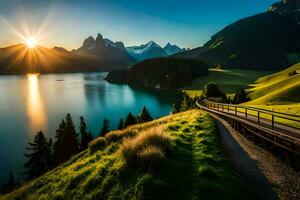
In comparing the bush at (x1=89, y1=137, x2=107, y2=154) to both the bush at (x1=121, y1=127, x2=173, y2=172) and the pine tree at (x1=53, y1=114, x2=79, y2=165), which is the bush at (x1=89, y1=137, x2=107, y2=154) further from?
the pine tree at (x1=53, y1=114, x2=79, y2=165)

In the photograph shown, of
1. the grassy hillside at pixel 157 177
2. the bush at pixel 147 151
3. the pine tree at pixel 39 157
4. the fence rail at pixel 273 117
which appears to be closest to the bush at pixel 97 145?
the grassy hillside at pixel 157 177

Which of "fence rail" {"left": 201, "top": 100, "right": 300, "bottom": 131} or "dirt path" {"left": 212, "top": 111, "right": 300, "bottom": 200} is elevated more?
"fence rail" {"left": 201, "top": 100, "right": 300, "bottom": 131}

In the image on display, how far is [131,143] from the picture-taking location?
11836 mm

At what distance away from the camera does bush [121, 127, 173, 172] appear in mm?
9908

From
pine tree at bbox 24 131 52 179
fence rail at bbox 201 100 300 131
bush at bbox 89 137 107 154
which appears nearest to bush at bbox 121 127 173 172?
bush at bbox 89 137 107 154

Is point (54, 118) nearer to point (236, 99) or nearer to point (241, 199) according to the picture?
point (236, 99)

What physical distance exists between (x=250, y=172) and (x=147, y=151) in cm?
491

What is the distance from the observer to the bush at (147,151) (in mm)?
9908

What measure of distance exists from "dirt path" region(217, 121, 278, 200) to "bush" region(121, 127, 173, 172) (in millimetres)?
3599

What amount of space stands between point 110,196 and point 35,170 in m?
34.9

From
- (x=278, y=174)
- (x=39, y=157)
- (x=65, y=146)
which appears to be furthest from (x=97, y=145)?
(x=39, y=157)

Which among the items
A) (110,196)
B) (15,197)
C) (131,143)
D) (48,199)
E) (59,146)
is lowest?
(59,146)

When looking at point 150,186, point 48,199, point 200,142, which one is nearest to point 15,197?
point 48,199

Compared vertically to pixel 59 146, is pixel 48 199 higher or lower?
higher
